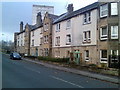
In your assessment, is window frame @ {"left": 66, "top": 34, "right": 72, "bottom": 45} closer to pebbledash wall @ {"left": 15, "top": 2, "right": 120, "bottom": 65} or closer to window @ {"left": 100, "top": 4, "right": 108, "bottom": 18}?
pebbledash wall @ {"left": 15, "top": 2, "right": 120, "bottom": 65}

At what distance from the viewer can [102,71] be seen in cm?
2175

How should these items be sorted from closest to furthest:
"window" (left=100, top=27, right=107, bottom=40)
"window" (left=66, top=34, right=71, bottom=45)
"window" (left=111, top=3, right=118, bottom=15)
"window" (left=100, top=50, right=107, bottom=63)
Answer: "window" (left=111, top=3, right=118, bottom=15) → "window" (left=100, top=50, right=107, bottom=63) → "window" (left=100, top=27, right=107, bottom=40) → "window" (left=66, top=34, right=71, bottom=45)

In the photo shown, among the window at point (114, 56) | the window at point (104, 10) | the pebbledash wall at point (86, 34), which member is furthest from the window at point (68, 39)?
the window at point (114, 56)

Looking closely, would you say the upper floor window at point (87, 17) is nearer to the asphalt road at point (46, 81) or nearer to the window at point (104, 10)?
the window at point (104, 10)

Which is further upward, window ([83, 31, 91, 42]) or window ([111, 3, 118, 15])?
window ([111, 3, 118, 15])

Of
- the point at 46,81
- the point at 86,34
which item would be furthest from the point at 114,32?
the point at 46,81

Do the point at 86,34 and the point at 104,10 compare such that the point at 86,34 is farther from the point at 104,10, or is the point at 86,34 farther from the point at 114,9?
the point at 114,9

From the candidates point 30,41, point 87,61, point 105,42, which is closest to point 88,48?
point 87,61

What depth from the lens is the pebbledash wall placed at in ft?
91.4

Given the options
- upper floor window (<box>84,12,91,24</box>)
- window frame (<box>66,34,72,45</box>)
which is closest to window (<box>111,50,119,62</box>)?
upper floor window (<box>84,12,91,24</box>)

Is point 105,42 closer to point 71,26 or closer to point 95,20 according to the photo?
point 95,20

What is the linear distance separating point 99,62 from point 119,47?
3511mm

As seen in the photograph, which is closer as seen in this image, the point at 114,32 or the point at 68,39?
the point at 114,32

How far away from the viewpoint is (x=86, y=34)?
3262 centimetres
